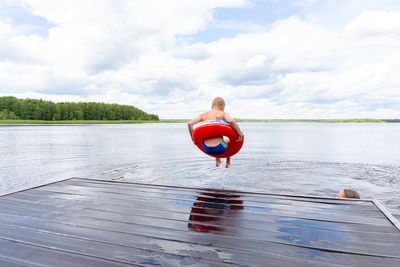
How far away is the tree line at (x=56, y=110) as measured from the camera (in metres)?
85.1

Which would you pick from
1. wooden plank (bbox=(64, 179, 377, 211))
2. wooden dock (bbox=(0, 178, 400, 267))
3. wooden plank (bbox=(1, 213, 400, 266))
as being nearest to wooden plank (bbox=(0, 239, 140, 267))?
wooden dock (bbox=(0, 178, 400, 267))

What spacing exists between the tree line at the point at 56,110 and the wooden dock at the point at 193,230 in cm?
9575

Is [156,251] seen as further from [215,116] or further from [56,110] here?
[56,110]

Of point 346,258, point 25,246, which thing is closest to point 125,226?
point 25,246

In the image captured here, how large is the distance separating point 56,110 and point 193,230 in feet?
331

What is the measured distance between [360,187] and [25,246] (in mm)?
9983

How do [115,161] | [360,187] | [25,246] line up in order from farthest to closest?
[115,161] < [360,187] < [25,246]

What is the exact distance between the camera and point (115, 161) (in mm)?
14375

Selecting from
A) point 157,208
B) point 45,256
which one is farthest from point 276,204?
point 45,256

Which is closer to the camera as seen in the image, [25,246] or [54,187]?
[25,246]

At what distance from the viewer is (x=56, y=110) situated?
9019cm

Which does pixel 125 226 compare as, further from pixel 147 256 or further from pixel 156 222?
pixel 147 256

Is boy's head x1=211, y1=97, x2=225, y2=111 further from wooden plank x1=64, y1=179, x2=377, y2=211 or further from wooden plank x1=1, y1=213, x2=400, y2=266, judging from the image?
wooden plank x1=1, y1=213, x2=400, y2=266

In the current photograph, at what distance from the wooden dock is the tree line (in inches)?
3770
